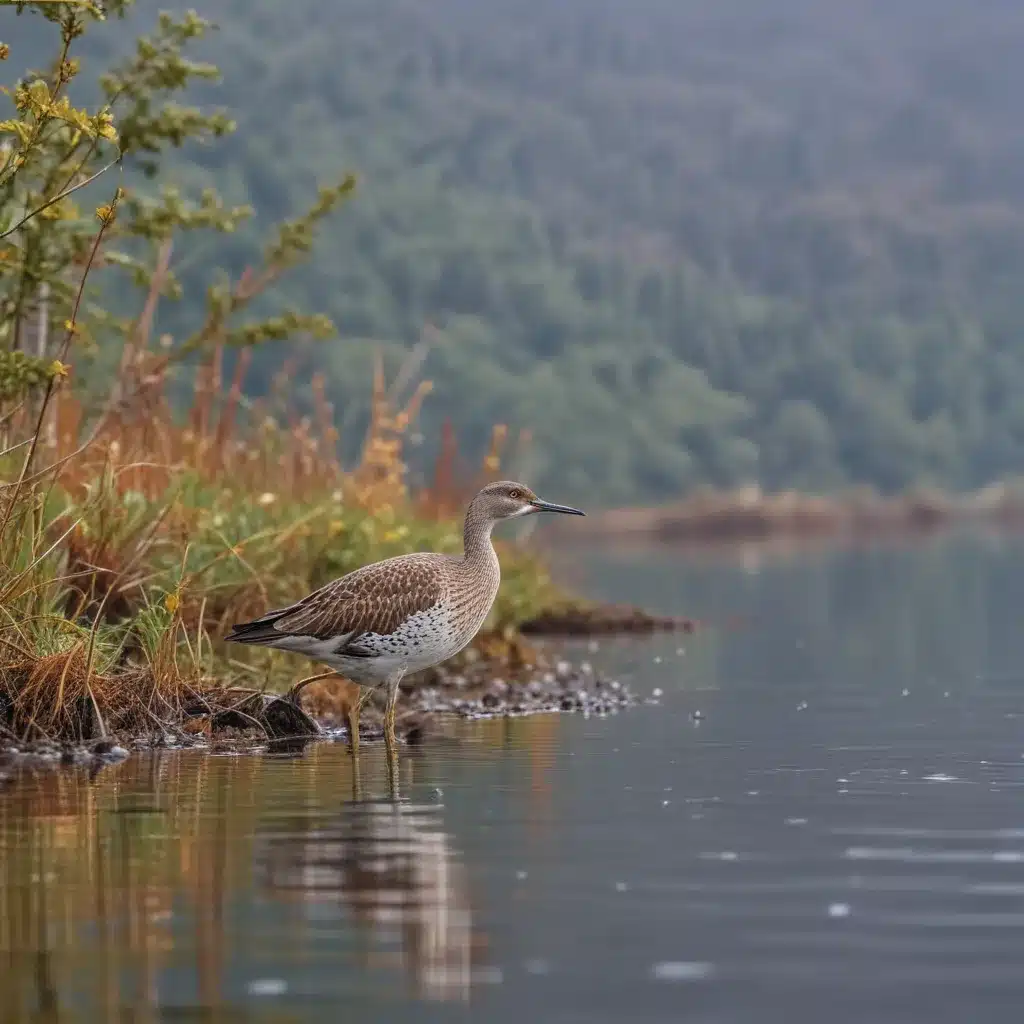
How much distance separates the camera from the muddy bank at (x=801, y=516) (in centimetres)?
8344

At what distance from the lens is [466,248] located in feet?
425

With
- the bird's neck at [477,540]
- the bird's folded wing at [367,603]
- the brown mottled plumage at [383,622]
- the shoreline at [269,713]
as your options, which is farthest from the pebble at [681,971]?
the bird's neck at [477,540]

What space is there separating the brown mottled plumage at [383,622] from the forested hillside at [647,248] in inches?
2968

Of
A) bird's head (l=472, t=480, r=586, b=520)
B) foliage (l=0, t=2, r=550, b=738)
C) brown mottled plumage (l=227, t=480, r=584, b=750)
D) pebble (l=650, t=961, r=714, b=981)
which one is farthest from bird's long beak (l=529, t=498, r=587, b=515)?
pebble (l=650, t=961, r=714, b=981)

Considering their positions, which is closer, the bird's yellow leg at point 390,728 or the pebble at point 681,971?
the pebble at point 681,971

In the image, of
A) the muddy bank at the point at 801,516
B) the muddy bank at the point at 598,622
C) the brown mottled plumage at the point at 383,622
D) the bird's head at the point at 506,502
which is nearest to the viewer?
the brown mottled plumage at the point at 383,622

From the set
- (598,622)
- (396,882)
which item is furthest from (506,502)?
(598,622)

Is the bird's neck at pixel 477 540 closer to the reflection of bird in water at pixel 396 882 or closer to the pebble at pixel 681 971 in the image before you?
the reflection of bird in water at pixel 396 882

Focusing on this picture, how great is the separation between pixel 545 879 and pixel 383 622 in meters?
5.04

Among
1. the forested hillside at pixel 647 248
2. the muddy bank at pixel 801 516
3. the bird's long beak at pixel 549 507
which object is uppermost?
the forested hillside at pixel 647 248

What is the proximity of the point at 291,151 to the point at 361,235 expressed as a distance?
13.4 meters

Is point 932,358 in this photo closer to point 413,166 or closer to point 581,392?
point 581,392

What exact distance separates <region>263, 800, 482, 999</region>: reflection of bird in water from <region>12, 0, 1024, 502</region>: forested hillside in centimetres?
7967

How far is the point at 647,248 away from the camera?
157m
